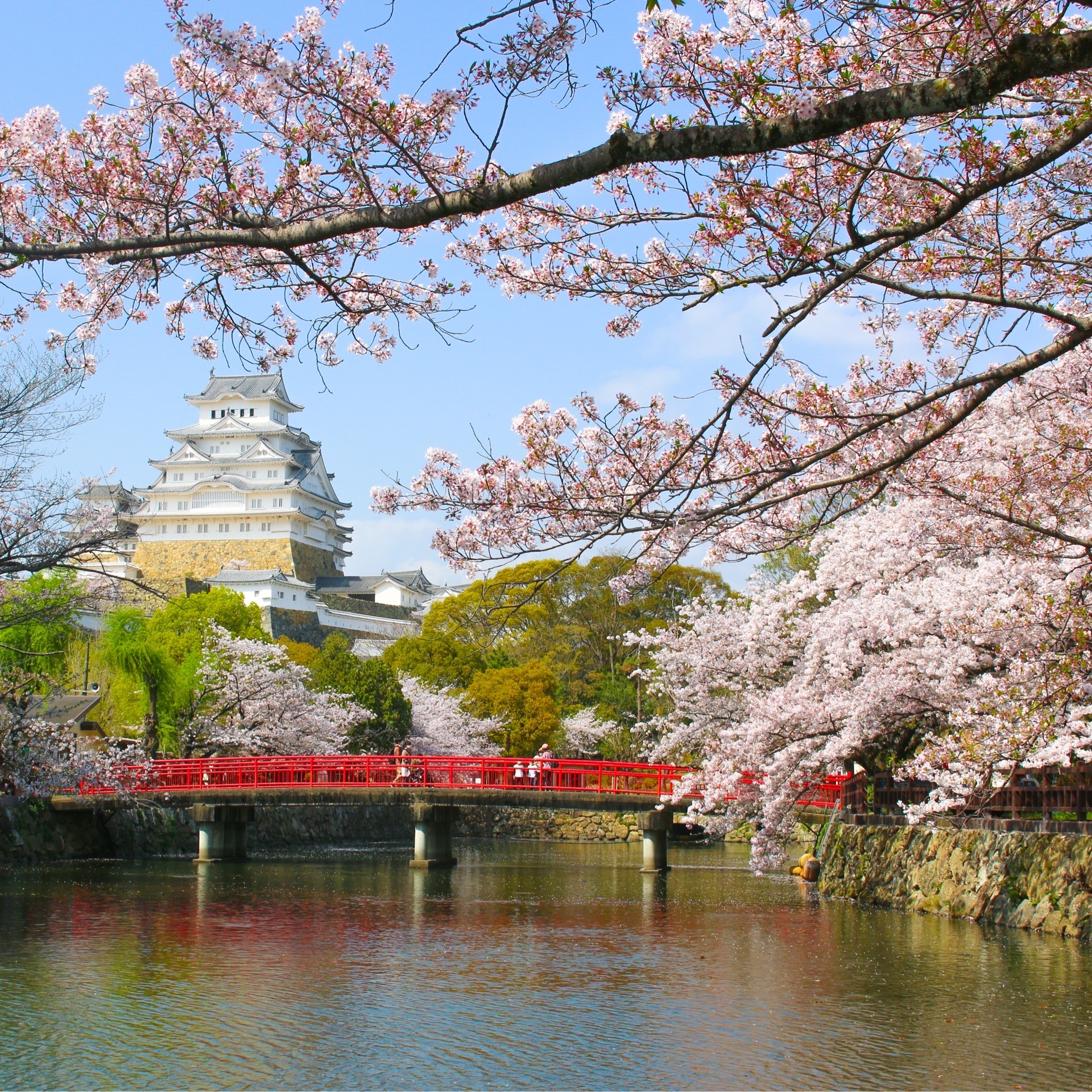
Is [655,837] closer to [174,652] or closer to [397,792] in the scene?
[397,792]

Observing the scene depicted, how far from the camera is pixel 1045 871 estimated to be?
481 inches

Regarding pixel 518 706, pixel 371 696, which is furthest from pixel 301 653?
pixel 518 706

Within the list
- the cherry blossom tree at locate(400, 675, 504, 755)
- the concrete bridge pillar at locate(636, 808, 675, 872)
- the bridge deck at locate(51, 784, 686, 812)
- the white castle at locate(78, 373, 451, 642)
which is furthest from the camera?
the white castle at locate(78, 373, 451, 642)

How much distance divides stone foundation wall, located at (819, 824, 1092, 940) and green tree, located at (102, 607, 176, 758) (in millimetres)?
16544

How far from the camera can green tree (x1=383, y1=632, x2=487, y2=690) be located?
38438 millimetres

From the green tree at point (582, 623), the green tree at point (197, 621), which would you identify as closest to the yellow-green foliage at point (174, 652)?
the green tree at point (197, 621)

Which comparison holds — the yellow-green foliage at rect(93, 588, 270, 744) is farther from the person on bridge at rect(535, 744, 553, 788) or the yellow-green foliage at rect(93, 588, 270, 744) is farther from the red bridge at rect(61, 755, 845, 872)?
the person on bridge at rect(535, 744, 553, 788)

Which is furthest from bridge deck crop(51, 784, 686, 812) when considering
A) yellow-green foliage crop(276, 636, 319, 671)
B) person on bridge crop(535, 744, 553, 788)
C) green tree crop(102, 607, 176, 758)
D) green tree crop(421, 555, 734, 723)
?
green tree crop(421, 555, 734, 723)

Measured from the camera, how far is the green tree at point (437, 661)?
38438mm

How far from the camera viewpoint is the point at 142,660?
26578 mm

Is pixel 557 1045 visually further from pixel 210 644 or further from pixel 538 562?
pixel 538 562

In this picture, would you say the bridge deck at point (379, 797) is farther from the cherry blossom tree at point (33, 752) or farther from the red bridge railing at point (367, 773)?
the cherry blossom tree at point (33, 752)

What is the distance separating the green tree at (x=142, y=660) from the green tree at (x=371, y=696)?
20.4 feet

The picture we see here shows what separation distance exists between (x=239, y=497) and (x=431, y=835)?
40.0 meters
